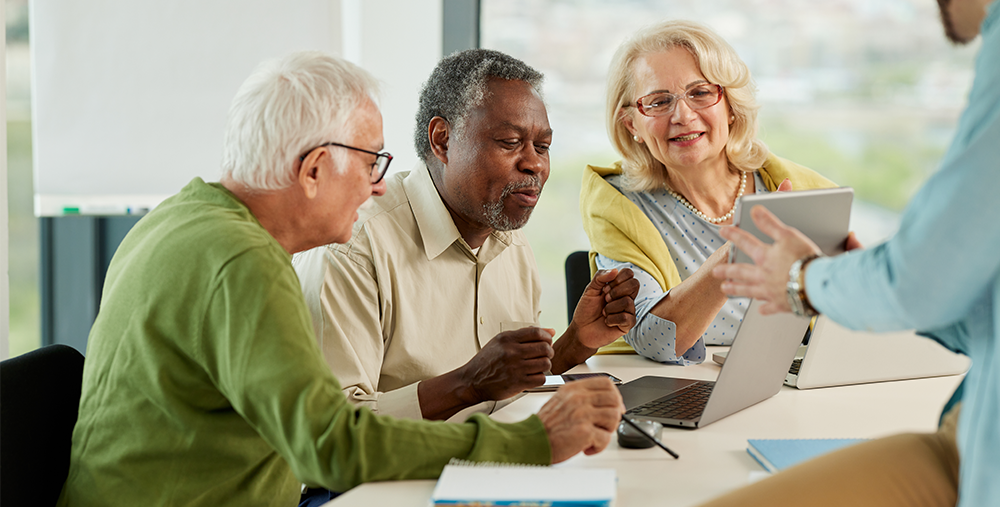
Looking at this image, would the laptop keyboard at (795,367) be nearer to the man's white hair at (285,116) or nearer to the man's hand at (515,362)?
the man's hand at (515,362)

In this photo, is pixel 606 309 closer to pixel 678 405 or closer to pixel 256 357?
pixel 678 405

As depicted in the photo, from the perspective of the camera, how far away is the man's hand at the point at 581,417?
1118mm

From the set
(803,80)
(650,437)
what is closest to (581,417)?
(650,437)

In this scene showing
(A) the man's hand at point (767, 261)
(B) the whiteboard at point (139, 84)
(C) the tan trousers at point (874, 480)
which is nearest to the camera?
(C) the tan trousers at point (874, 480)

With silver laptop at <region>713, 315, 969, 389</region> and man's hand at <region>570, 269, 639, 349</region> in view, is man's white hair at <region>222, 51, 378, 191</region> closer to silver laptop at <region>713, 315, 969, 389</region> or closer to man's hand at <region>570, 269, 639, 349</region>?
man's hand at <region>570, 269, 639, 349</region>

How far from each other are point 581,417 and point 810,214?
0.46 meters

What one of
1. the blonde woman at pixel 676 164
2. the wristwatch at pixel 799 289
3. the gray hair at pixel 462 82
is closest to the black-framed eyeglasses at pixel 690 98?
the blonde woman at pixel 676 164

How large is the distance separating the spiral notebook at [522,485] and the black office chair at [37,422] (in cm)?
71

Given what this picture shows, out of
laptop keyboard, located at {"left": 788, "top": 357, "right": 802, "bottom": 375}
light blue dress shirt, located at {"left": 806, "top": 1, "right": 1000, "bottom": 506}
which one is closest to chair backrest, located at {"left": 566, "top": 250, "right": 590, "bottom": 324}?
laptop keyboard, located at {"left": 788, "top": 357, "right": 802, "bottom": 375}

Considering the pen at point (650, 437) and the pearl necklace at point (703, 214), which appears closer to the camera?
the pen at point (650, 437)

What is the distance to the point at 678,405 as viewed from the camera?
145 centimetres

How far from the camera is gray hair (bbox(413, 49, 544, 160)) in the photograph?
1.89 m

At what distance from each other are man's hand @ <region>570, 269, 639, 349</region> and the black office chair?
1.05m

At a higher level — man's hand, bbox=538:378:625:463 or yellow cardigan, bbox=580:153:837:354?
yellow cardigan, bbox=580:153:837:354
